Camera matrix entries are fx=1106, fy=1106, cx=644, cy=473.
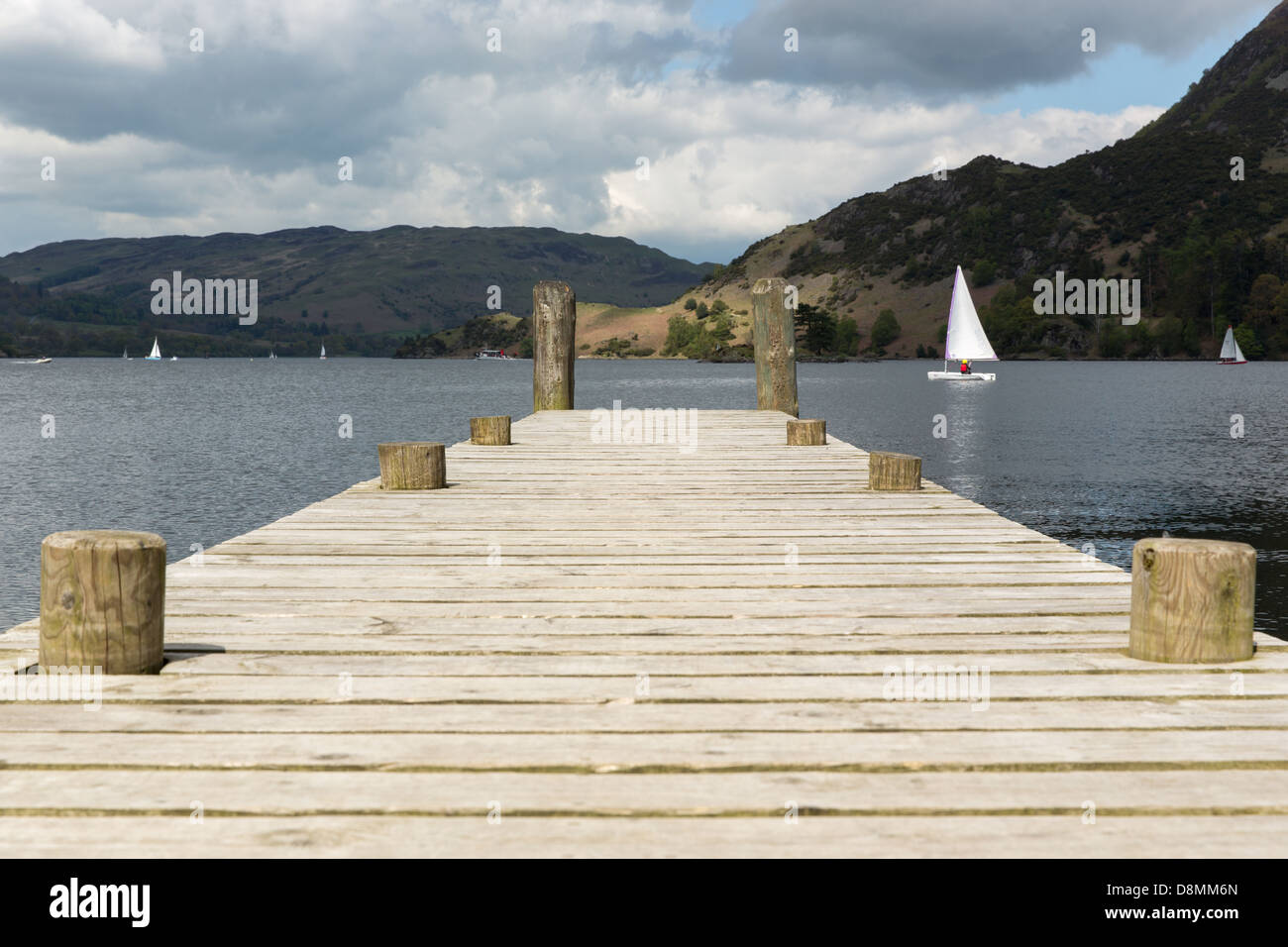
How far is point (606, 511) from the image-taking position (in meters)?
8.90

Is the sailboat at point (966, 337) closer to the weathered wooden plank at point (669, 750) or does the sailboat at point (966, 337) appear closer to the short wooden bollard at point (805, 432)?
the short wooden bollard at point (805, 432)

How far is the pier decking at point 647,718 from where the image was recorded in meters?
3.11

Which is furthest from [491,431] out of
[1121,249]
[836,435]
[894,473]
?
[1121,249]

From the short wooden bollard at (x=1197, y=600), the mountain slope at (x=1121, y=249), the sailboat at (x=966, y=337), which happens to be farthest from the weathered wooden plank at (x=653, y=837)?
the mountain slope at (x=1121, y=249)

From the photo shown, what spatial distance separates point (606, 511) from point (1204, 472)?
107 feet

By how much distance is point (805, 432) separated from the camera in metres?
13.8

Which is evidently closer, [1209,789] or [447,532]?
[1209,789]

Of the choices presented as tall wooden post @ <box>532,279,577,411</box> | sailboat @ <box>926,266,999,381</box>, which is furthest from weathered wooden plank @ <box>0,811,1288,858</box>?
sailboat @ <box>926,266,999,381</box>

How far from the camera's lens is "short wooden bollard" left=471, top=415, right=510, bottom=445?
45.4 feet
